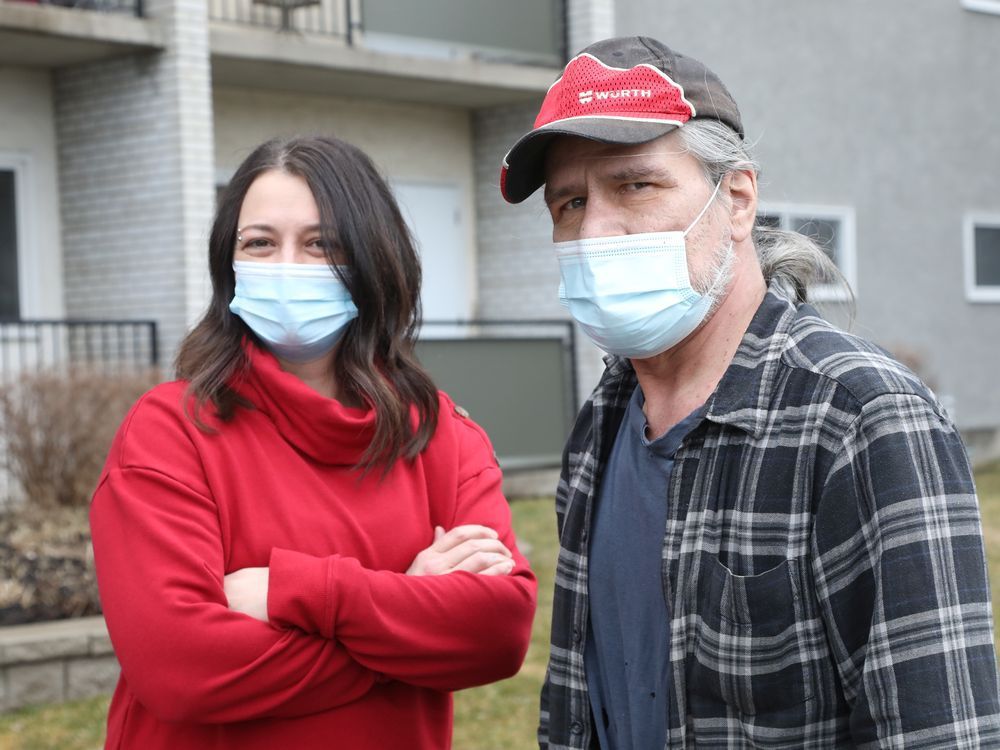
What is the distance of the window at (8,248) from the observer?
11102 millimetres

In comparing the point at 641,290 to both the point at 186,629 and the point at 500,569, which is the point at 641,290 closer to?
the point at 500,569

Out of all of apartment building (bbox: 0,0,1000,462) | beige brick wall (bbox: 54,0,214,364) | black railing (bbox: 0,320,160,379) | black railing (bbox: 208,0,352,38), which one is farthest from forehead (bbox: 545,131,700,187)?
black railing (bbox: 208,0,352,38)

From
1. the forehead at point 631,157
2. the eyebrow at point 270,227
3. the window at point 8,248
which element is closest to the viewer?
the forehead at point 631,157

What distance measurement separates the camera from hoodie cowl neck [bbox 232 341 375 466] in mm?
2635

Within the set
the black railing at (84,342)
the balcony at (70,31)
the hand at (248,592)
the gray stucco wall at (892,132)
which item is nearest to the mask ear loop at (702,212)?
the hand at (248,592)

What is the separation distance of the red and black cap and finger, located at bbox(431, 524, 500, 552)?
89cm

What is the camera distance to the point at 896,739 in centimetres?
162

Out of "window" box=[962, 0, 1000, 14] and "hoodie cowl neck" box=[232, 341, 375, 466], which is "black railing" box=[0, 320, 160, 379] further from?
"window" box=[962, 0, 1000, 14]

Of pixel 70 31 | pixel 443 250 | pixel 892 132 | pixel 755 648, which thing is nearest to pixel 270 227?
pixel 755 648

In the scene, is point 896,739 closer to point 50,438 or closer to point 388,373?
point 388,373

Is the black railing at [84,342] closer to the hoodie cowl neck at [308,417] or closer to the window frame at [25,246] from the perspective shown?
the window frame at [25,246]

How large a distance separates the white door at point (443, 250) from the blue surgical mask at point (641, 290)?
450 inches

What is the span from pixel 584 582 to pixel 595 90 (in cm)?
79

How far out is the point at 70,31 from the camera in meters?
9.96
